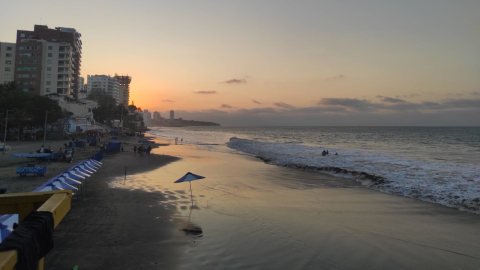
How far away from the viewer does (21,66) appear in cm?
7706

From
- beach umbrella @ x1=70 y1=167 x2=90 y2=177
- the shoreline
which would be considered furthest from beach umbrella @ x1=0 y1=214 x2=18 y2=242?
beach umbrella @ x1=70 y1=167 x2=90 y2=177

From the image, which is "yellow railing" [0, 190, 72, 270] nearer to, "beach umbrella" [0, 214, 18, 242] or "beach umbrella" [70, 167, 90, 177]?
"beach umbrella" [0, 214, 18, 242]

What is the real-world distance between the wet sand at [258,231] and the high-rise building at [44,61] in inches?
3097

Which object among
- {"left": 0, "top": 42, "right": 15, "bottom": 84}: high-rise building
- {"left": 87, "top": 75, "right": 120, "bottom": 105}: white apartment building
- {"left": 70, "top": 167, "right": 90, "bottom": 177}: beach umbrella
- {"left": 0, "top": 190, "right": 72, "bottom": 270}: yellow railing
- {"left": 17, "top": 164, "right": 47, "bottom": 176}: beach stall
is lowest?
{"left": 17, "top": 164, "right": 47, "bottom": 176}: beach stall

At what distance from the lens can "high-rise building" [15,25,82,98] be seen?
3041 inches

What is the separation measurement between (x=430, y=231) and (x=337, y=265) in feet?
17.7

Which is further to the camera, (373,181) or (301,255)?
(373,181)

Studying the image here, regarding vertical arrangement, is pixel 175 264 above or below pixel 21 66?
below

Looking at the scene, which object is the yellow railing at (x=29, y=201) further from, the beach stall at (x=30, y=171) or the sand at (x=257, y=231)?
the beach stall at (x=30, y=171)

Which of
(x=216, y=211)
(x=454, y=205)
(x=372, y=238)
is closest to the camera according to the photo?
(x=372, y=238)

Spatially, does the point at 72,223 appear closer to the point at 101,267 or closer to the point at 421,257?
the point at 101,267

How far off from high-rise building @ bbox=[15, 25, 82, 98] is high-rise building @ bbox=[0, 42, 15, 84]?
2.12 meters

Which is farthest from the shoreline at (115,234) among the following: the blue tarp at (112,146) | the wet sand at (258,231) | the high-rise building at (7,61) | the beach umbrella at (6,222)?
the high-rise building at (7,61)

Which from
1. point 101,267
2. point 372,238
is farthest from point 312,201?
point 101,267
